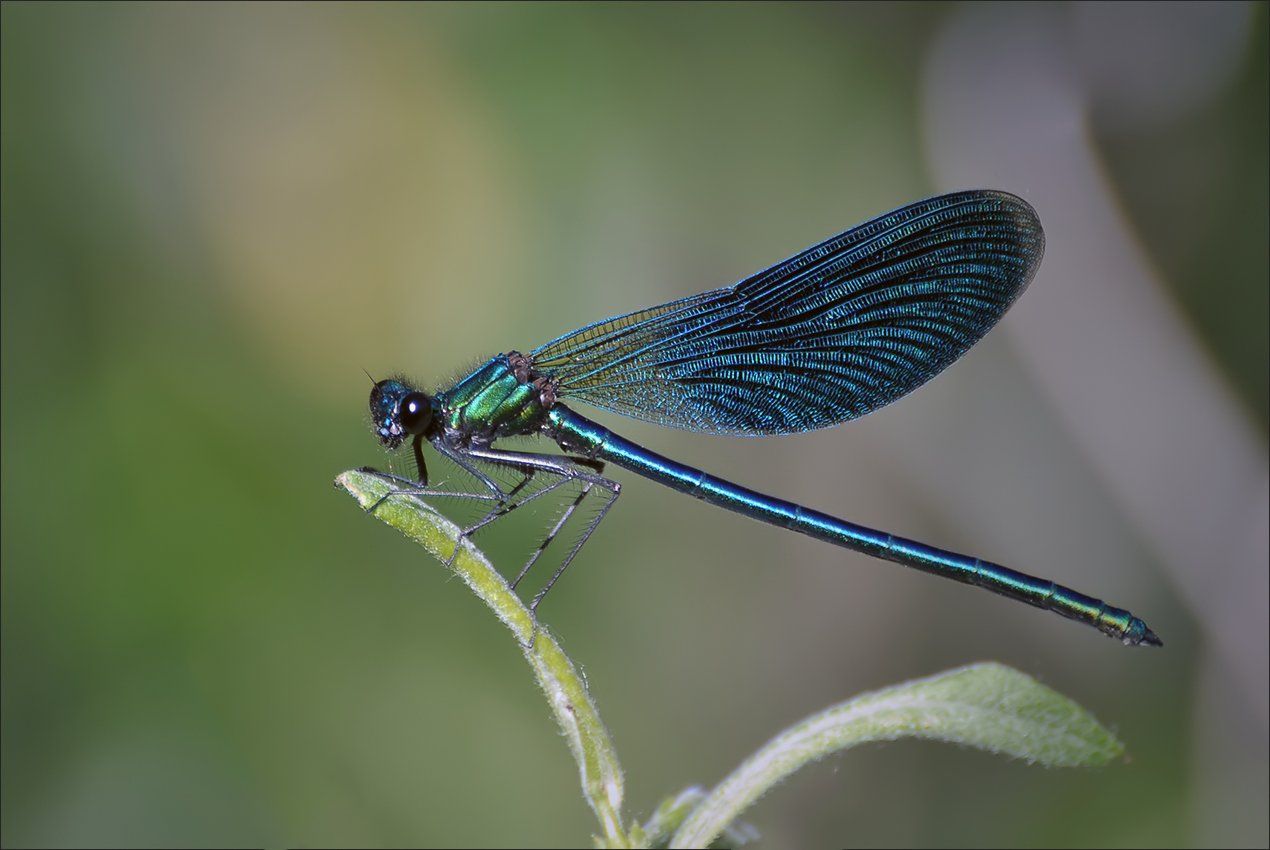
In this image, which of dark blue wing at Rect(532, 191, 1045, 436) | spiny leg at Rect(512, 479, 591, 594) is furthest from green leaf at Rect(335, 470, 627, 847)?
dark blue wing at Rect(532, 191, 1045, 436)

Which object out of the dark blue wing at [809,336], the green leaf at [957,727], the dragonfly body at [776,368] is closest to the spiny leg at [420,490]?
the dragonfly body at [776,368]

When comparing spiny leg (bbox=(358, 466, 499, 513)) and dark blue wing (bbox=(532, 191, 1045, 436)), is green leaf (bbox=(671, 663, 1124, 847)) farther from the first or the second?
dark blue wing (bbox=(532, 191, 1045, 436))

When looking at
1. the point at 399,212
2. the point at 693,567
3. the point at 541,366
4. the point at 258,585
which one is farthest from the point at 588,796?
the point at 399,212

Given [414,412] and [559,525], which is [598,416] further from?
[559,525]

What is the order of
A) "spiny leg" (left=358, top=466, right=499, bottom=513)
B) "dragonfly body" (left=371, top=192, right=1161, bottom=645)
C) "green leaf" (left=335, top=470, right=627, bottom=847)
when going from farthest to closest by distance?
1. "dragonfly body" (left=371, top=192, right=1161, bottom=645)
2. "spiny leg" (left=358, top=466, right=499, bottom=513)
3. "green leaf" (left=335, top=470, right=627, bottom=847)

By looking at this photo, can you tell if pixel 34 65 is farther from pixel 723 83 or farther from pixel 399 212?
pixel 723 83

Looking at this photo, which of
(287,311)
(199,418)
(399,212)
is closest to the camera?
(199,418)
